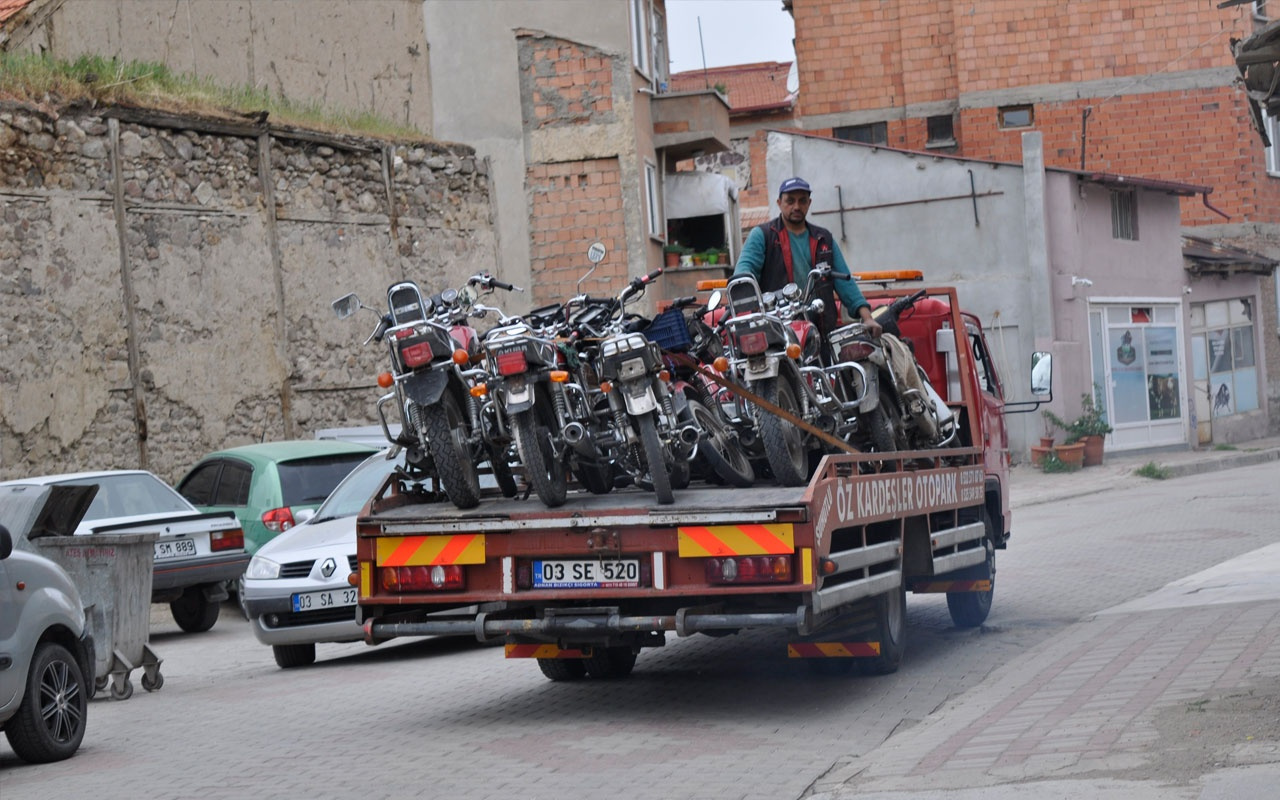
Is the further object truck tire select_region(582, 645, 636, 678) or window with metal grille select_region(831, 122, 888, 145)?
window with metal grille select_region(831, 122, 888, 145)

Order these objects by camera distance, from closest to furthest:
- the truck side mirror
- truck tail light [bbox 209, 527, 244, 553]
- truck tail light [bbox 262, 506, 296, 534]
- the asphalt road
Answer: the asphalt road < the truck side mirror < truck tail light [bbox 209, 527, 244, 553] < truck tail light [bbox 262, 506, 296, 534]

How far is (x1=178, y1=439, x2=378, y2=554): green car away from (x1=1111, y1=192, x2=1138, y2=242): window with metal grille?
819 inches

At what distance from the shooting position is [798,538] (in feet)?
25.7

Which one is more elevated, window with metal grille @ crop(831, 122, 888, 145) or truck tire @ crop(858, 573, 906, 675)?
window with metal grille @ crop(831, 122, 888, 145)

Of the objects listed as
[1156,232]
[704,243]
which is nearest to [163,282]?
[704,243]

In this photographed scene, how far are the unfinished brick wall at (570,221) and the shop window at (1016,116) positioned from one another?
13.1 meters

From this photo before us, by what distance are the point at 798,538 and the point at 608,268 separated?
853 inches

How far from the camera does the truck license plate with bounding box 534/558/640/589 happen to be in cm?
815

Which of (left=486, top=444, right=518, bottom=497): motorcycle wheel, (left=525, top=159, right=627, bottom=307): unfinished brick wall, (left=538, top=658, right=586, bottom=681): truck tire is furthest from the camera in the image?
(left=525, top=159, right=627, bottom=307): unfinished brick wall

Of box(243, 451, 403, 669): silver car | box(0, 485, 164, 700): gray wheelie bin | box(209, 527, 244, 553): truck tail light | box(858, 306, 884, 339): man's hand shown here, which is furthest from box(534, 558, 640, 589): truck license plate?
box(209, 527, 244, 553): truck tail light

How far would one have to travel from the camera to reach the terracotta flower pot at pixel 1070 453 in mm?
28953

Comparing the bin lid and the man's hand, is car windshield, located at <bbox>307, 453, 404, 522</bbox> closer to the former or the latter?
the bin lid

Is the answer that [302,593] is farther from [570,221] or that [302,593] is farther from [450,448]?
[570,221]

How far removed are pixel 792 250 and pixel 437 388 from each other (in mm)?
2970
